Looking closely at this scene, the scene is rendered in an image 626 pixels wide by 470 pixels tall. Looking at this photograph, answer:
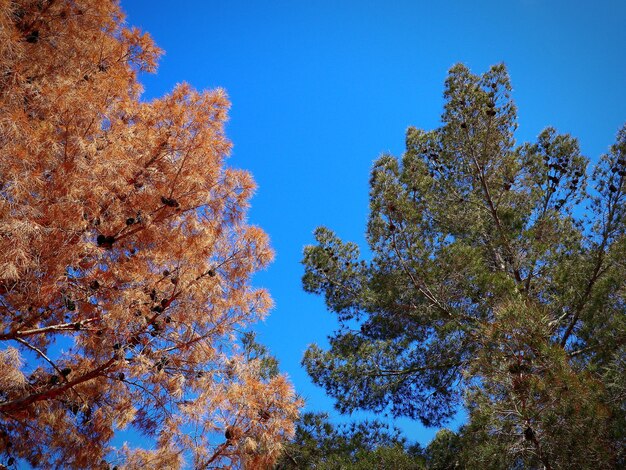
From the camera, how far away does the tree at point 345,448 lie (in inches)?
179

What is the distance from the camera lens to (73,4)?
15.6ft

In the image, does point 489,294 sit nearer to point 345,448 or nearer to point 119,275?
point 345,448

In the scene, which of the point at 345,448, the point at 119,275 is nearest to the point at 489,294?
the point at 345,448

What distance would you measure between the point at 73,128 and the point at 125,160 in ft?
1.21

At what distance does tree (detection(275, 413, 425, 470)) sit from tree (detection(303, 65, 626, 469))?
0.48 metres

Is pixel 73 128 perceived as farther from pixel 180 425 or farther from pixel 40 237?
pixel 180 425

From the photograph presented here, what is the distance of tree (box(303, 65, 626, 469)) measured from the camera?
3.79 metres

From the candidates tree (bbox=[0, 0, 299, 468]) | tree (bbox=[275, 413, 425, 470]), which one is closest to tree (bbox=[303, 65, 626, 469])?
tree (bbox=[275, 413, 425, 470])

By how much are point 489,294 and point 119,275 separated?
3685 millimetres

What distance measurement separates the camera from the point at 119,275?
11.6ft

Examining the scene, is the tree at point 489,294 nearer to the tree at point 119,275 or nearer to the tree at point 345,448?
the tree at point 345,448

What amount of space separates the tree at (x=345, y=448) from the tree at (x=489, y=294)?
1.58 ft

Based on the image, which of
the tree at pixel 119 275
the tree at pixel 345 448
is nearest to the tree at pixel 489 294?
the tree at pixel 345 448

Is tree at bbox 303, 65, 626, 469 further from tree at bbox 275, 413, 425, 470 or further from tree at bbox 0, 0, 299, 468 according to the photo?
tree at bbox 0, 0, 299, 468
